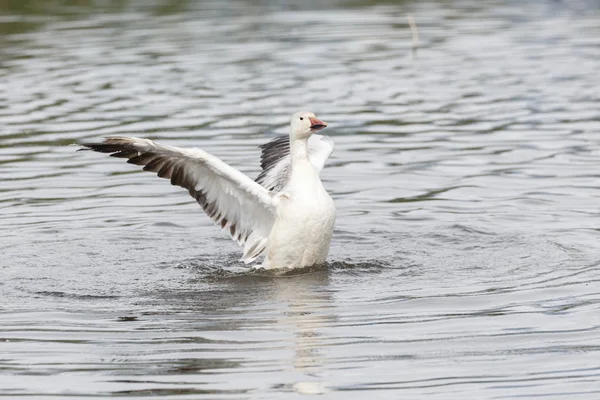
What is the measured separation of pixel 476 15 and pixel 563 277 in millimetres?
20079

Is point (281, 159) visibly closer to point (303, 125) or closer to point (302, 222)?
point (303, 125)

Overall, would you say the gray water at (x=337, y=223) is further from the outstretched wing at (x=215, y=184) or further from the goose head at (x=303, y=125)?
the goose head at (x=303, y=125)

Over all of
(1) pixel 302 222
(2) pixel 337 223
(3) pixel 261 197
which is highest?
(3) pixel 261 197

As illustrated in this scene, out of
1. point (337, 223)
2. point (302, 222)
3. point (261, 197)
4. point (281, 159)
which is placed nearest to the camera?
point (302, 222)

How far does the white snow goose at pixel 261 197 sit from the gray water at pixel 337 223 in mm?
304

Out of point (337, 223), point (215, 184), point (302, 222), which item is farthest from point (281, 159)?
point (302, 222)

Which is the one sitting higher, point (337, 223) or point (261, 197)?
point (261, 197)

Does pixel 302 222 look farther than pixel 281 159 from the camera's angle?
No

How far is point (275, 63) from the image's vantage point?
23406 mm

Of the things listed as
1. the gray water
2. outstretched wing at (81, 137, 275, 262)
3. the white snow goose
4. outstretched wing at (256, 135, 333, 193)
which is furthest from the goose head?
the gray water

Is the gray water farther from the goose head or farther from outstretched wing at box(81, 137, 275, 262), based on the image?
the goose head

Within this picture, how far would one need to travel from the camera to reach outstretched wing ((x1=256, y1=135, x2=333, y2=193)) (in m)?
12.7

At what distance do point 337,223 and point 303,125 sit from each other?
2.06 metres

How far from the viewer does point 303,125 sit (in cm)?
1145
